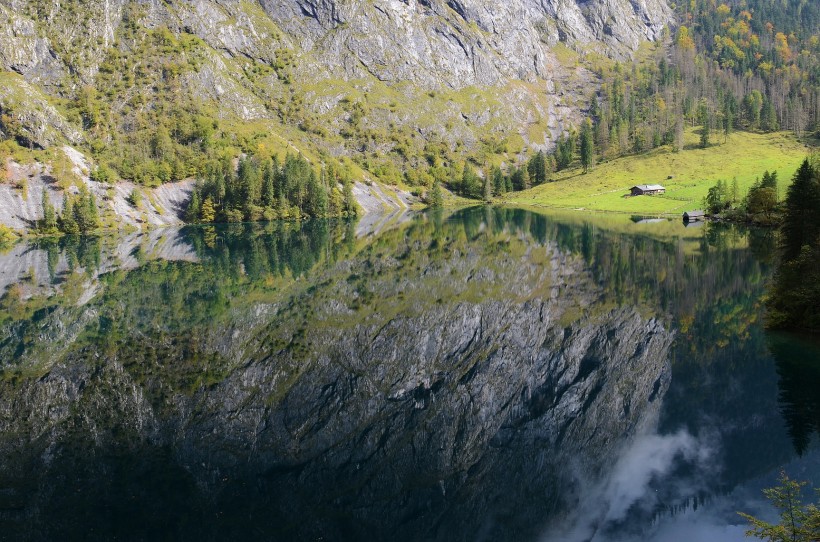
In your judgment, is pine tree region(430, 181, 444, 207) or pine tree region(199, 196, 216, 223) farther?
pine tree region(430, 181, 444, 207)

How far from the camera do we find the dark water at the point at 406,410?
18.5m

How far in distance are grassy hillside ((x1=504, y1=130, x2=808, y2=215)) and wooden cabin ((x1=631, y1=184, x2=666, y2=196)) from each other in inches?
87.7

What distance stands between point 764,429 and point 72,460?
1081 inches

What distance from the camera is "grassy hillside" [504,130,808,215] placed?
14562cm

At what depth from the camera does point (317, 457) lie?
22141 millimetres

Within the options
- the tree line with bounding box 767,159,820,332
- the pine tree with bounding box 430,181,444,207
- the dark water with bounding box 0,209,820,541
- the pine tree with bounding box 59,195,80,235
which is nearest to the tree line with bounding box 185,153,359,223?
the pine tree with bounding box 59,195,80,235

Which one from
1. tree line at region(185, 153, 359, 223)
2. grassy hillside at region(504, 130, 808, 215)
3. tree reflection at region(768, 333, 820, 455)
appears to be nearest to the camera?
tree reflection at region(768, 333, 820, 455)

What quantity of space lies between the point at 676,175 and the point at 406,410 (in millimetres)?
171800

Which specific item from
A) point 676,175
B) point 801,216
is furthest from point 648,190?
point 801,216

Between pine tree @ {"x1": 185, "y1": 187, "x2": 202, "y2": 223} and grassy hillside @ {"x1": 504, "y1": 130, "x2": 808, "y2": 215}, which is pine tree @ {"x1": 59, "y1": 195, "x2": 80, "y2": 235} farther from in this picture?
grassy hillside @ {"x1": 504, "y1": 130, "x2": 808, "y2": 215}

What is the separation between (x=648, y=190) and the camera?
509 feet

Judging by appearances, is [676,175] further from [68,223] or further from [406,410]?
[406,410]

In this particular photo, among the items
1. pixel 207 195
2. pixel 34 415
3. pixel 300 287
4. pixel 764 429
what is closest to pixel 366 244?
pixel 300 287

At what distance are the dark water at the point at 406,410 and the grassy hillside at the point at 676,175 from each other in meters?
98.4
